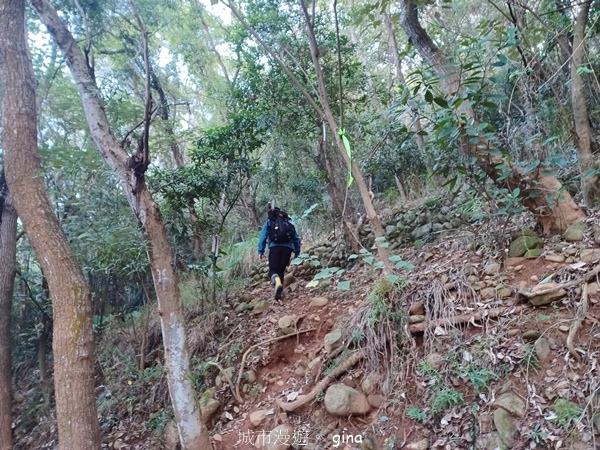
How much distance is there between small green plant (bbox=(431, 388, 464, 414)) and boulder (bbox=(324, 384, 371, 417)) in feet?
1.99

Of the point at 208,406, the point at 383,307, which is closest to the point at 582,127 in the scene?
the point at 383,307

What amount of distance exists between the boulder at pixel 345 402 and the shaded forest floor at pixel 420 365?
1 cm

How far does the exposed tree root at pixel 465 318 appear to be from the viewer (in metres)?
2.96

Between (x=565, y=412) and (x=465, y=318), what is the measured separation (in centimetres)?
96

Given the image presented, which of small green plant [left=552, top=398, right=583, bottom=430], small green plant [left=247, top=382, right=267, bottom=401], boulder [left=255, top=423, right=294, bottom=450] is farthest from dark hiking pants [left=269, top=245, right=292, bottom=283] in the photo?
small green plant [left=552, top=398, right=583, bottom=430]

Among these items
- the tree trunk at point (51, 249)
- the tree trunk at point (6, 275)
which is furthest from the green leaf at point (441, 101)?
→ the tree trunk at point (6, 275)

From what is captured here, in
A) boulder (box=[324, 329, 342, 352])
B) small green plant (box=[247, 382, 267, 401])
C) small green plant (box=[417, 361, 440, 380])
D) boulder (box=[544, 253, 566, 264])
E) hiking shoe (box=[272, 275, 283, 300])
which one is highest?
hiking shoe (box=[272, 275, 283, 300])

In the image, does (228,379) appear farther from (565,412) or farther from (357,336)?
(565,412)

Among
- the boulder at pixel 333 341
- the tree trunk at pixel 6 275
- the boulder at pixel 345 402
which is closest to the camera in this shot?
the boulder at pixel 345 402

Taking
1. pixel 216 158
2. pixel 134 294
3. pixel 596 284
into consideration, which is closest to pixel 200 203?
pixel 216 158

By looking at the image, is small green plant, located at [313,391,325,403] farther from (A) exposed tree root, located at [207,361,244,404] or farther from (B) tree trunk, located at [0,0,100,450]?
(B) tree trunk, located at [0,0,100,450]

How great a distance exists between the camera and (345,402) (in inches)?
120

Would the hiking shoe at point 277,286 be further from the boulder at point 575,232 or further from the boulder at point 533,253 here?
the boulder at point 575,232

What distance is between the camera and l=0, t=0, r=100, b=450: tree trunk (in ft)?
11.4
